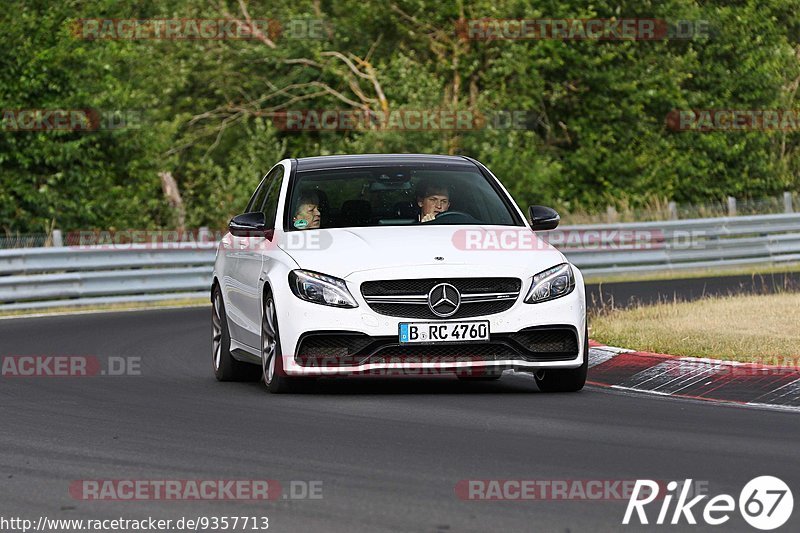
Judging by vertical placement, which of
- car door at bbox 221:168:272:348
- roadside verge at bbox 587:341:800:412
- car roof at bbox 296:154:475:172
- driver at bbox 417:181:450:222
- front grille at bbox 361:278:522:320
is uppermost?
car roof at bbox 296:154:475:172

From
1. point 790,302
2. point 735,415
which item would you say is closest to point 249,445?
point 735,415

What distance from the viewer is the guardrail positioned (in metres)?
24.8

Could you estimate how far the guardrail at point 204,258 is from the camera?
24750mm

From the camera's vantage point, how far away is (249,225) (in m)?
12.1

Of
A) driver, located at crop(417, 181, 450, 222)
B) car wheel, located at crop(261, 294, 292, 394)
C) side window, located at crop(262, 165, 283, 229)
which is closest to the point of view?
car wheel, located at crop(261, 294, 292, 394)

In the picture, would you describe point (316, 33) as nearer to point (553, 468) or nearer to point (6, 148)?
point (6, 148)

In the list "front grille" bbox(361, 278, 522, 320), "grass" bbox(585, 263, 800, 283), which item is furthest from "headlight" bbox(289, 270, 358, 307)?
"grass" bbox(585, 263, 800, 283)

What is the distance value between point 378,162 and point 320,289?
5.97ft

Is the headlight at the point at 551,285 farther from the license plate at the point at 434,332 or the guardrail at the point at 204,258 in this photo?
the guardrail at the point at 204,258

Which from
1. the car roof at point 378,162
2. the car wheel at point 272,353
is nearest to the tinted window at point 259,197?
the car roof at point 378,162

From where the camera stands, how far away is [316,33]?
42500 millimetres

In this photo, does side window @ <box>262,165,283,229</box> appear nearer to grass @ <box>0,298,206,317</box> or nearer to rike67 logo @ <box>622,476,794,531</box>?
rike67 logo @ <box>622,476,794,531</box>

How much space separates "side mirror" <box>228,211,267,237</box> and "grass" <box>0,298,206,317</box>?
1178 centimetres

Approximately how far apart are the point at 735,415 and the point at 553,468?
2.55 meters
